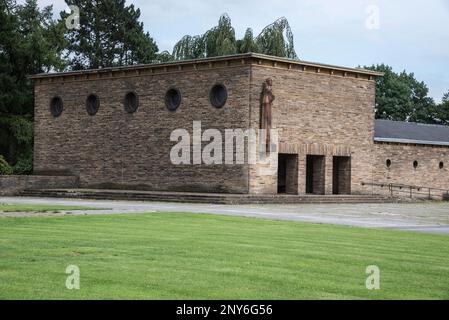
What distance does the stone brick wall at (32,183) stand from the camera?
40.8 m

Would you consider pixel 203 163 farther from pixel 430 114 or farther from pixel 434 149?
pixel 430 114

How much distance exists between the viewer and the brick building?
38500 mm

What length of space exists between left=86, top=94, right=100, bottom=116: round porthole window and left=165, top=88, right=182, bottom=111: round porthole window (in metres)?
5.29

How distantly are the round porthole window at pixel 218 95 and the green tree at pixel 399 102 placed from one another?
135 ft

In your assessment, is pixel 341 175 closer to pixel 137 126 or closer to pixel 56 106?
pixel 137 126

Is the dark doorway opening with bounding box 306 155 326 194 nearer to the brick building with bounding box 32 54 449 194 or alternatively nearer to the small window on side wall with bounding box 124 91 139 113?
the brick building with bounding box 32 54 449 194

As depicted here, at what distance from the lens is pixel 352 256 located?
1277cm

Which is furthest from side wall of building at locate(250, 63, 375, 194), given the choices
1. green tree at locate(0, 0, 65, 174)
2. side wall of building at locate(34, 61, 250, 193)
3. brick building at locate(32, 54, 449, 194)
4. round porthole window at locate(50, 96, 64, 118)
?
green tree at locate(0, 0, 65, 174)

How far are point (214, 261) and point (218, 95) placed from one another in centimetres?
2790

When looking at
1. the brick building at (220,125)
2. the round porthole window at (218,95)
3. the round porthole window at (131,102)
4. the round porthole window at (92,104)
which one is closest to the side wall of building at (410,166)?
the brick building at (220,125)

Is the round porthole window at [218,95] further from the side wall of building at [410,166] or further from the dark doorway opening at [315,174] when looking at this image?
the side wall of building at [410,166]
